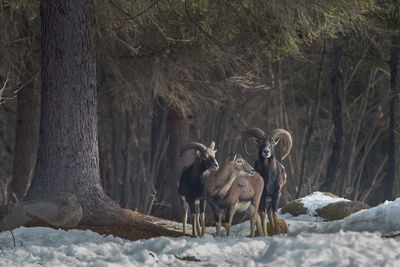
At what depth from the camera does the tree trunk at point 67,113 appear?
10.8 meters

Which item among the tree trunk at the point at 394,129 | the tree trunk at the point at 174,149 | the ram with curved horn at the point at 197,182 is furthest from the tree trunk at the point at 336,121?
the ram with curved horn at the point at 197,182

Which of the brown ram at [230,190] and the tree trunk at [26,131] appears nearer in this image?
the brown ram at [230,190]

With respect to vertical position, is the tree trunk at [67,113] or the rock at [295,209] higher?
the tree trunk at [67,113]

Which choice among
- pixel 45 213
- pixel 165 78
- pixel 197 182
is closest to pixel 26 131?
pixel 165 78

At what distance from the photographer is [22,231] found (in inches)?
382

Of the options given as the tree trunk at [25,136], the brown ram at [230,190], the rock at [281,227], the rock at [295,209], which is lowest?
the rock at [281,227]

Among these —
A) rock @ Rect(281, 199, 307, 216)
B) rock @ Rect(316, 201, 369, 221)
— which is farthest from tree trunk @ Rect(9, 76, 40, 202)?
rock @ Rect(316, 201, 369, 221)

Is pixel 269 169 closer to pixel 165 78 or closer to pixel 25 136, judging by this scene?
pixel 165 78

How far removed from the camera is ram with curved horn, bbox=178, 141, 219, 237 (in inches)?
384

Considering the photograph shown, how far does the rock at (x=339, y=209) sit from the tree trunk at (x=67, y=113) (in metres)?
4.41

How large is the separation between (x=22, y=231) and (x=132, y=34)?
263 inches

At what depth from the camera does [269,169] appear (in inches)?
406

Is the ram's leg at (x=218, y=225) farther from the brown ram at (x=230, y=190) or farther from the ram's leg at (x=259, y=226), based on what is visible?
the ram's leg at (x=259, y=226)

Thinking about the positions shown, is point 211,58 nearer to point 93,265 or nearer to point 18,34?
point 18,34
